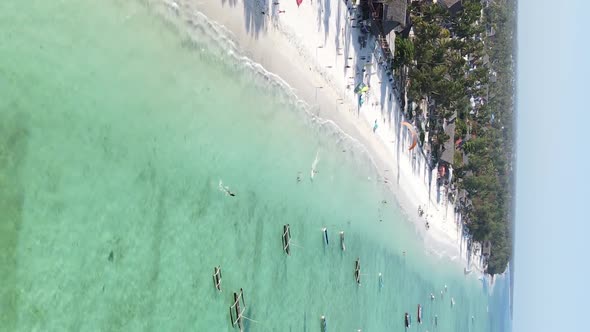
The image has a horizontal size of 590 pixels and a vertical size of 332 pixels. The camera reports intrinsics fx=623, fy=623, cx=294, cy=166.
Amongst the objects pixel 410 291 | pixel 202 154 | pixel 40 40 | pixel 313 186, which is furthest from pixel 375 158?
pixel 40 40

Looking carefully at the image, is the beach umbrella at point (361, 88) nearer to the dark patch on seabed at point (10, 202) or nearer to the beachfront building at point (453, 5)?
the beachfront building at point (453, 5)

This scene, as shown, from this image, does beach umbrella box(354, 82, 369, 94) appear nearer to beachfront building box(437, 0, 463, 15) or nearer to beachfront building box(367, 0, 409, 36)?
beachfront building box(367, 0, 409, 36)

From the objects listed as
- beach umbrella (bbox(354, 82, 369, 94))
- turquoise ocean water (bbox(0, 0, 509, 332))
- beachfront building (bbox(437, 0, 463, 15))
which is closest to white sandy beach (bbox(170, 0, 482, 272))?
beach umbrella (bbox(354, 82, 369, 94))

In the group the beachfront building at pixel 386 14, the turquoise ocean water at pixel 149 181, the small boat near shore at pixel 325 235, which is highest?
the beachfront building at pixel 386 14

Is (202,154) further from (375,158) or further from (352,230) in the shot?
(375,158)

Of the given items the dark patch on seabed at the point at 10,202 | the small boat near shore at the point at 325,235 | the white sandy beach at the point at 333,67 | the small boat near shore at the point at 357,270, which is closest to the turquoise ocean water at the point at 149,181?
the dark patch on seabed at the point at 10,202

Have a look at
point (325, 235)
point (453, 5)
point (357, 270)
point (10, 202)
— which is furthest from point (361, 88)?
point (10, 202)
